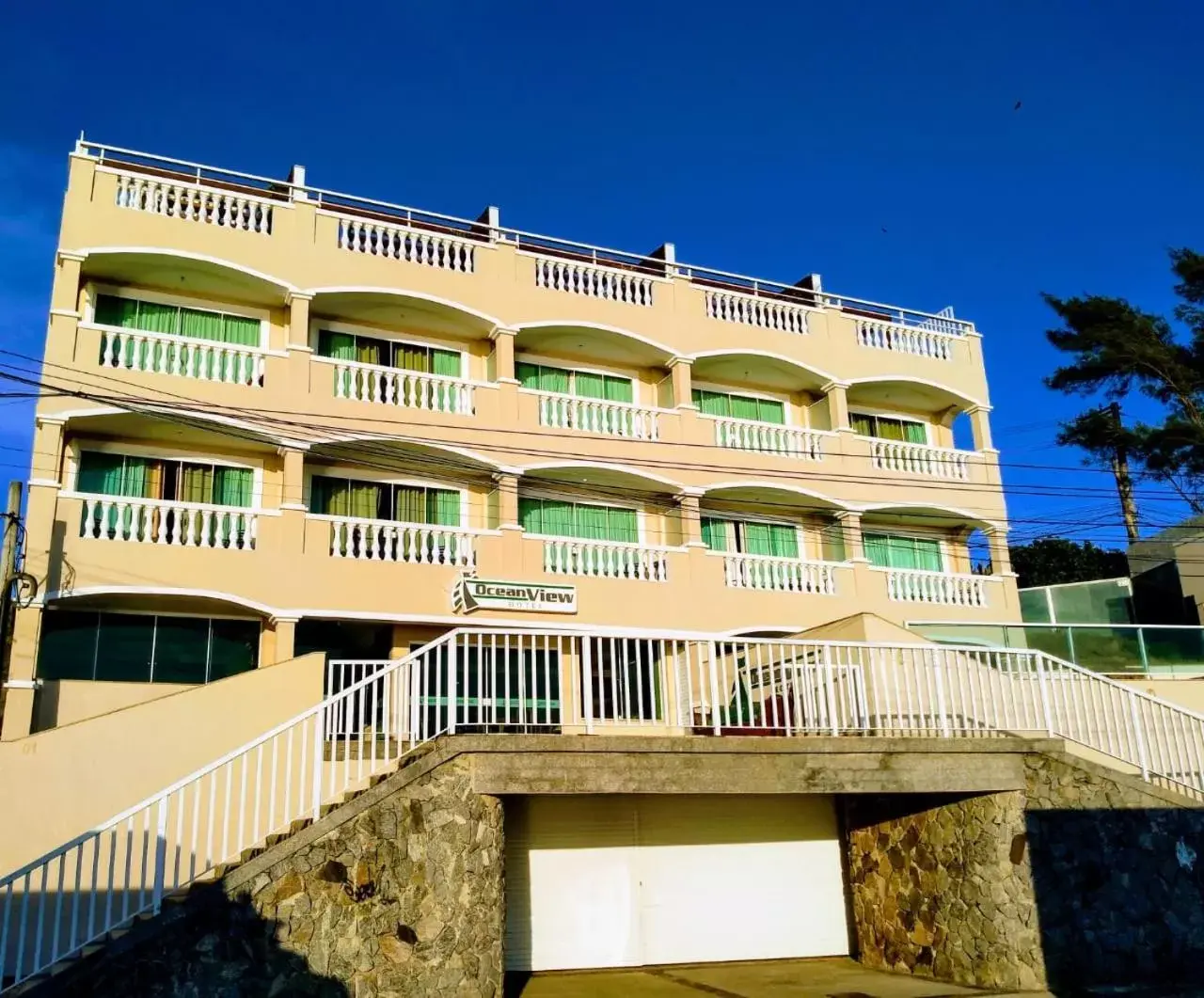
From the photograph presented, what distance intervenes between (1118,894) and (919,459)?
41.4 feet

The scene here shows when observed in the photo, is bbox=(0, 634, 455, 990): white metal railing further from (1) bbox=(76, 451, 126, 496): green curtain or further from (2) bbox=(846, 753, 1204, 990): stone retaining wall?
(1) bbox=(76, 451, 126, 496): green curtain

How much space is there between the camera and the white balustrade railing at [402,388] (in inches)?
755

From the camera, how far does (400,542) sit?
18672 mm

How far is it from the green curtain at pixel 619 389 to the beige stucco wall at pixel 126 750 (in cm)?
1011

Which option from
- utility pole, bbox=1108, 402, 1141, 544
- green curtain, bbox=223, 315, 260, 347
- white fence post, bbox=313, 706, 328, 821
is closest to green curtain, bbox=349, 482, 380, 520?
green curtain, bbox=223, 315, 260, 347

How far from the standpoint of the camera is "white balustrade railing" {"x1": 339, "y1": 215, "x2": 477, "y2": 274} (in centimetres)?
1995

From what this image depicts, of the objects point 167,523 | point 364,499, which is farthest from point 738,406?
point 167,523

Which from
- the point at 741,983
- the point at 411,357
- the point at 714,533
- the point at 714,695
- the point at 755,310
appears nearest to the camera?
the point at 714,695

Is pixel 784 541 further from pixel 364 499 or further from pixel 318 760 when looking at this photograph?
pixel 318 760

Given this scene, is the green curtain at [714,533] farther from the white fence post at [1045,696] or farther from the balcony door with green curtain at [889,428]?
the white fence post at [1045,696]

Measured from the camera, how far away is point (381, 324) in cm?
2056

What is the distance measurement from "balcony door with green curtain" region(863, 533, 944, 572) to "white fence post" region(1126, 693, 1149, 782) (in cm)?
972

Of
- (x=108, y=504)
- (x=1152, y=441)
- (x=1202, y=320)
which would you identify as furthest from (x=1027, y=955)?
(x=1202, y=320)

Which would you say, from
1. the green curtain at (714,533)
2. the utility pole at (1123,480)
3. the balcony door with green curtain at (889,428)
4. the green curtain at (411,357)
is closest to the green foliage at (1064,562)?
the utility pole at (1123,480)
